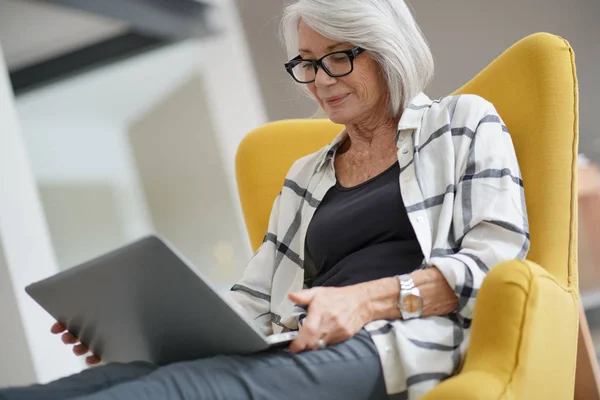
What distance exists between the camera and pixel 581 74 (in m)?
2.16

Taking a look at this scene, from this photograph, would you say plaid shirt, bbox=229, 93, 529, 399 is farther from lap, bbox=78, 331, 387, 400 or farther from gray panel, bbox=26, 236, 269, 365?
gray panel, bbox=26, 236, 269, 365

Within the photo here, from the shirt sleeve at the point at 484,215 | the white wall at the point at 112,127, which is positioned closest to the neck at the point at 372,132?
the shirt sleeve at the point at 484,215

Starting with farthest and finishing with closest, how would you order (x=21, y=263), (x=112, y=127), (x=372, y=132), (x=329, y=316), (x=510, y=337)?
(x=112, y=127), (x=21, y=263), (x=372, y=132), (x=329, y=316), (x=510, y=337)

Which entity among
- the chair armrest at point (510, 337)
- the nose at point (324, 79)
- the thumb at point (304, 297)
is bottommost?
the chair armrest at point (510, 337)

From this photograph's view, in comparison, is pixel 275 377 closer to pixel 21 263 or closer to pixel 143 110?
pixel 21 263

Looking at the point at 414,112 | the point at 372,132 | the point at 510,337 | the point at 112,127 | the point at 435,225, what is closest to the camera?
the point at 510,337

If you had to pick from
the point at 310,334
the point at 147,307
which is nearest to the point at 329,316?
the point at 310,334

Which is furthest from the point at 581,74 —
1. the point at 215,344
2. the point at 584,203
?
the point at 215,344

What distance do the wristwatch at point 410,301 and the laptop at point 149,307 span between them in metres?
0.18

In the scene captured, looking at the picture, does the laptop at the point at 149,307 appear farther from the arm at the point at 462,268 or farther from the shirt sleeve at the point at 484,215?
the shirt sleeve at the point at 484,215

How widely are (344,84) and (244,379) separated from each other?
0.67 metres

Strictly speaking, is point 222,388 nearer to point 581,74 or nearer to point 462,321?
point 462,321

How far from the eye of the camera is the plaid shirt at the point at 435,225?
1084mm

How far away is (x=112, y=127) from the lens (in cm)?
393
